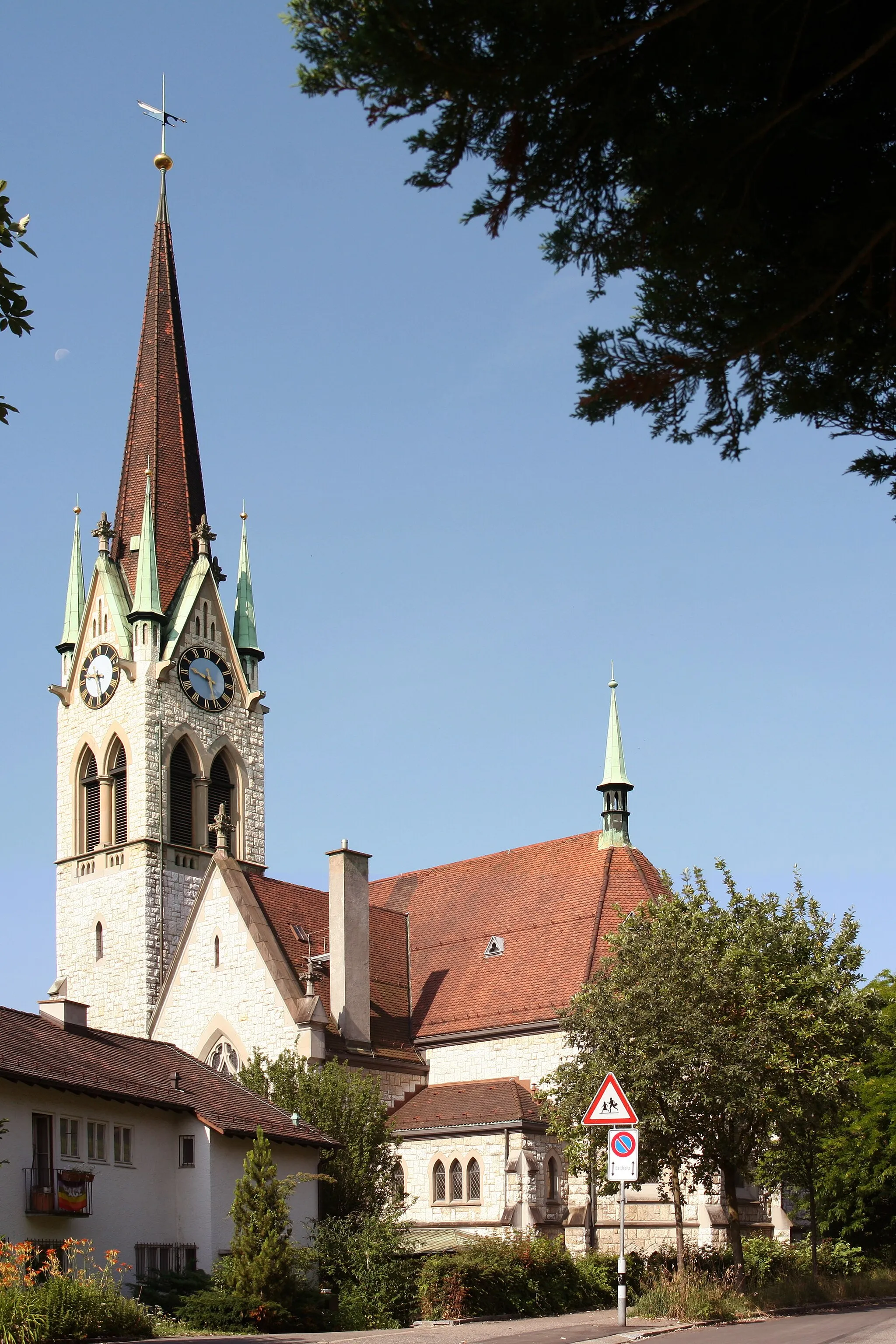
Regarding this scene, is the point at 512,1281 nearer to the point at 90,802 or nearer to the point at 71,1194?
the point at 71,1194

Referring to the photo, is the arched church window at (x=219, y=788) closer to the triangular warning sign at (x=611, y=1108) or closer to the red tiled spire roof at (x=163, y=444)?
the red tiled spire roof at (x=163, y=444)

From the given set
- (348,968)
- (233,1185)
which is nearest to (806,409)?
(233,1185)

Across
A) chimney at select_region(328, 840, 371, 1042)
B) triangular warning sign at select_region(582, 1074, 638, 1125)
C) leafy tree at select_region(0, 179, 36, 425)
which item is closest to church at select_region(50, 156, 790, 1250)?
chimney at select_region(328, 840, 371, 1042)

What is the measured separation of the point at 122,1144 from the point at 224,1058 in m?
12.3

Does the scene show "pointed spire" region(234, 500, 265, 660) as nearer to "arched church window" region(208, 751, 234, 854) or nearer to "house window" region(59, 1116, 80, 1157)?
"arched church window" region(208, 751, 234, 854)

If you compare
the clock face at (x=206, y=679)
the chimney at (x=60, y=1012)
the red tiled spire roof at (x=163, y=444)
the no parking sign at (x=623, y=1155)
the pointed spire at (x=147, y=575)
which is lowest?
the no parking sign at (x=623, y=1155)

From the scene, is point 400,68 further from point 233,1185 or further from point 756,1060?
point 233,1185

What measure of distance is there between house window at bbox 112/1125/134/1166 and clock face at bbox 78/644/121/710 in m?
24.2

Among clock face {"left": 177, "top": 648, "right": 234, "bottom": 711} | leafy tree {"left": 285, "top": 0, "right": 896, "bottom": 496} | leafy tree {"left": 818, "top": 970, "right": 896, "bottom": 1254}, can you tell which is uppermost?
clock face {"left": 177, "top": 648, "right": 234, "bottom": 711}

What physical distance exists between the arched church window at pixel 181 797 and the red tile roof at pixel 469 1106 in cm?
1260

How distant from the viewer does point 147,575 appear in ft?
164

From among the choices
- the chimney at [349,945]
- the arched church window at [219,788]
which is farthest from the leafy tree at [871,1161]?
the arched church window at [219,788]

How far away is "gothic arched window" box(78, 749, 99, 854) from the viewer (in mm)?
47844

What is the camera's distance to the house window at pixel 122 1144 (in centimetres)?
2592
